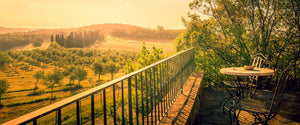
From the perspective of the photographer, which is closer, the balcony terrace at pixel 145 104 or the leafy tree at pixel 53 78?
the balcony terrace at pixel 145 104

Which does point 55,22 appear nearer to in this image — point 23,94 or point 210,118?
point 23,94

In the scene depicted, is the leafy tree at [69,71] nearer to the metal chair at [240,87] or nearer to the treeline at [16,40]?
the treeline at [16,40]

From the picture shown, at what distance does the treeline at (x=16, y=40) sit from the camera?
362 feet

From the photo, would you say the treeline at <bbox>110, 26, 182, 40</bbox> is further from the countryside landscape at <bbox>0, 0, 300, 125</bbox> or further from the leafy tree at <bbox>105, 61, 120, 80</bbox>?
the countryside landscape at <bbox>0, 0, 300, 125</bbox>

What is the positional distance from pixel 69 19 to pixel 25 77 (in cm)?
5870

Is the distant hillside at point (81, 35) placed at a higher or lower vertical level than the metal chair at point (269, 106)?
higher

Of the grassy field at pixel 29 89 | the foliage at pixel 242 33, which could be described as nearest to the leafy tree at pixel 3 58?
the grassy field at pixel 29 89

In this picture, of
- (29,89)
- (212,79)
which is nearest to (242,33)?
(212,79)

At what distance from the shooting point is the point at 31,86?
9656 centimetres

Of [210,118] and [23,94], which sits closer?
[210,118]

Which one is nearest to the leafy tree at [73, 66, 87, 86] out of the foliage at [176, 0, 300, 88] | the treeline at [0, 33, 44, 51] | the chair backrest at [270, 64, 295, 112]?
the treeline at [0, 33, 44, 51]

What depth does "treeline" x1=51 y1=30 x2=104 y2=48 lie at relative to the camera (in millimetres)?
116062

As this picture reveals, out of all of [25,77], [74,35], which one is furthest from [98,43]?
[25,77]

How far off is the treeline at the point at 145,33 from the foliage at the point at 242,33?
3082 inches
